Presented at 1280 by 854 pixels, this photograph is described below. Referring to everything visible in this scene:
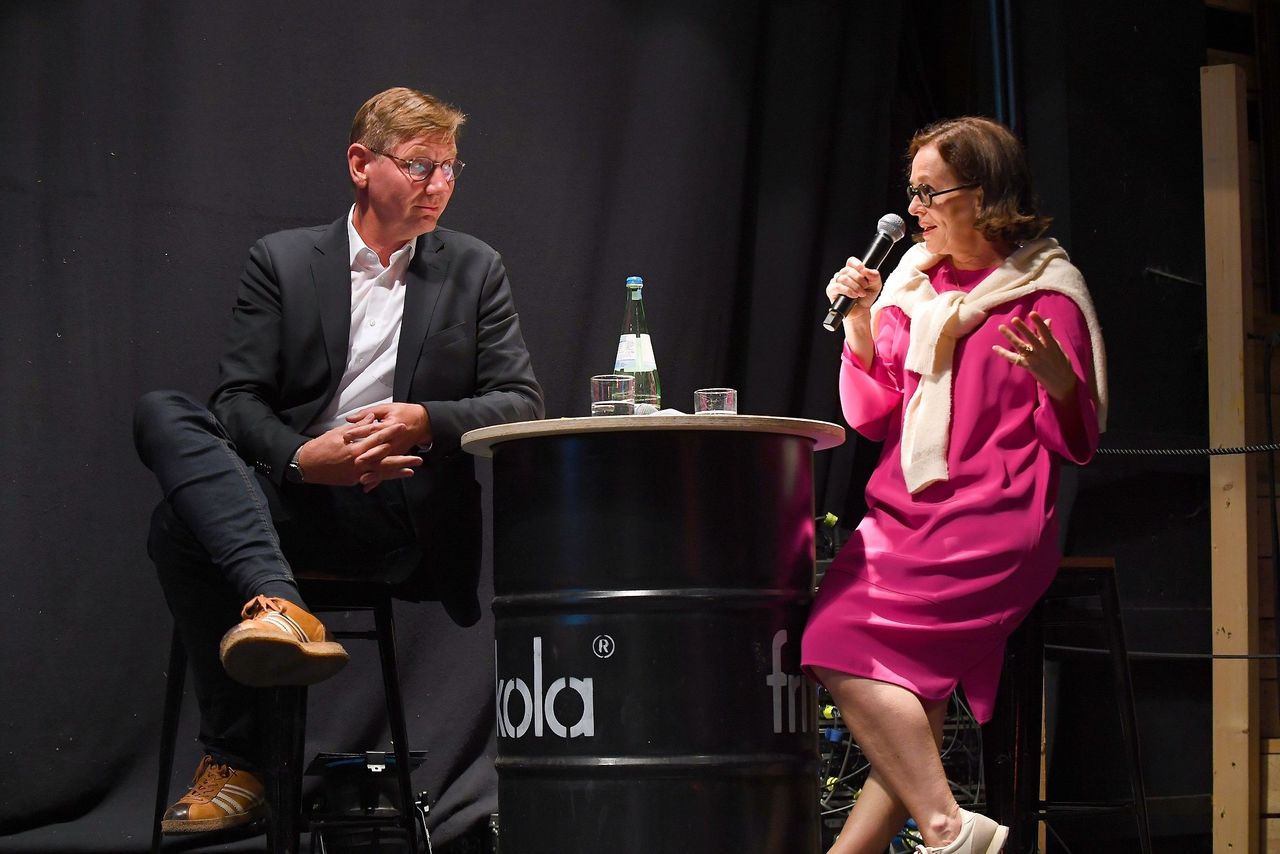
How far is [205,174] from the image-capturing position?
3.22 metres

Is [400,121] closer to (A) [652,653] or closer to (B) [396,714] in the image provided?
(B) [396,714]

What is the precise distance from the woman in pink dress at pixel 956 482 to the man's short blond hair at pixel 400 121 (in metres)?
1.00

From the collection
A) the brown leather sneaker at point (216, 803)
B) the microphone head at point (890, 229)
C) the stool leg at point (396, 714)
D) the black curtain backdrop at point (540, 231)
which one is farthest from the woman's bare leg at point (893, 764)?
the black curtain backdrop at point (540, 231)

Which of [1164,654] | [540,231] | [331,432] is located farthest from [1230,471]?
[331,432]

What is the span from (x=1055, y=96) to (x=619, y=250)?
1.24m

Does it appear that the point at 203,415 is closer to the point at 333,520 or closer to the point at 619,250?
the point at 333,520

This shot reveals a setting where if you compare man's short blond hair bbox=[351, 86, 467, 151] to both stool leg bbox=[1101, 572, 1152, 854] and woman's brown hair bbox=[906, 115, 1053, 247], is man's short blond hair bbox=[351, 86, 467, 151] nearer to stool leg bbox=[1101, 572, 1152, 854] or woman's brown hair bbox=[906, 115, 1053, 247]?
woman's brown hair bbox=[906, 115, 1053, 247]

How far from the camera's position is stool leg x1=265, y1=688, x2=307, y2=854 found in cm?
217

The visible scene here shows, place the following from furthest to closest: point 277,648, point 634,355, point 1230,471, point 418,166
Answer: point 1230,471 → point 634,355 → point 418,166 → point 277,648

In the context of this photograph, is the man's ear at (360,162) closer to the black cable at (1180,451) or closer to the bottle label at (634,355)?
the bottle label at (634,355)

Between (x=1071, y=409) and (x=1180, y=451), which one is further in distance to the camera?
(x=1180, y=451)

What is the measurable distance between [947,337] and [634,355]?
3.48 feet

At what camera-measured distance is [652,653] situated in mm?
2023

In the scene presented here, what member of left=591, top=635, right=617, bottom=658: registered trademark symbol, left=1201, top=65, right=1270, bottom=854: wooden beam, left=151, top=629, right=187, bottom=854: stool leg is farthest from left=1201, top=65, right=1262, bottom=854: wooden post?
left=151, top=629, right=187, bottom=854: stool leg
